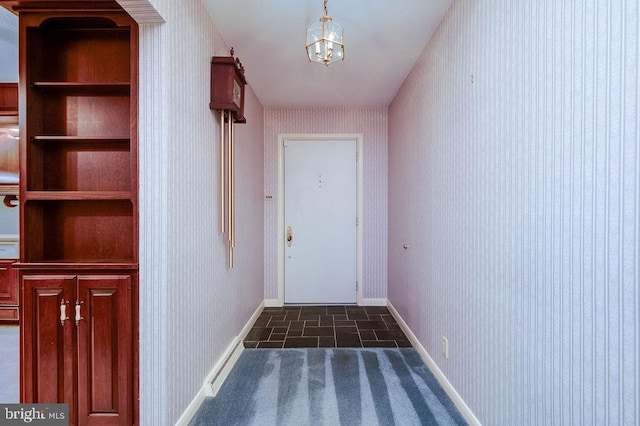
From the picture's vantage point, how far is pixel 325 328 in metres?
3.44

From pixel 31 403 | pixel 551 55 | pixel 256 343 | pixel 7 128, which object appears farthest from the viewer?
pixel 7 128

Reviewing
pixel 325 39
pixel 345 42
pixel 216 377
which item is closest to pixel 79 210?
pixel 216 377

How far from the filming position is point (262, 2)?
212cm

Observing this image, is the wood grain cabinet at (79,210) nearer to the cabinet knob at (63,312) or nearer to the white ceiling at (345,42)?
the cabinet knob at (63,312)

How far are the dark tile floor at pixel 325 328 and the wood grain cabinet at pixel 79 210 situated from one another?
1.47 metres

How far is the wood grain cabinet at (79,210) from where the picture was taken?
1.71m

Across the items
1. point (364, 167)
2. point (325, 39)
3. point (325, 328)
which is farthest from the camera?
point (364, 167)

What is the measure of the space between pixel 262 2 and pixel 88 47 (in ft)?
3.55

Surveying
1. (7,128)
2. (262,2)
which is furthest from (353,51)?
(7,128)

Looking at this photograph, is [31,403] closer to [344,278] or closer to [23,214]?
[23,214]

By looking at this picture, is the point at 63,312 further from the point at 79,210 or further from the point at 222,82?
the point at 222,82

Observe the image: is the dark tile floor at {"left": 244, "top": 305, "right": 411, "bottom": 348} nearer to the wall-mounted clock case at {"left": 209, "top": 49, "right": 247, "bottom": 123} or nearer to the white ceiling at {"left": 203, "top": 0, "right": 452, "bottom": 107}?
the wall-mounted clock case at {"left": 209, "top": 49, "right": 247, "bottom": 123}

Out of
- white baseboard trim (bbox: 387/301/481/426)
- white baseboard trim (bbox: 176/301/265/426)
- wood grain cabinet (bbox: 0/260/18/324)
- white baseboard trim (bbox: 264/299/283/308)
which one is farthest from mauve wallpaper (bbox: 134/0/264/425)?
wood grain cabinet (bbox: 0/260/18/324)

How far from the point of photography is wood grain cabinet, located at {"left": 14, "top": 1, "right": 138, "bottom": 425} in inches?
67.5
